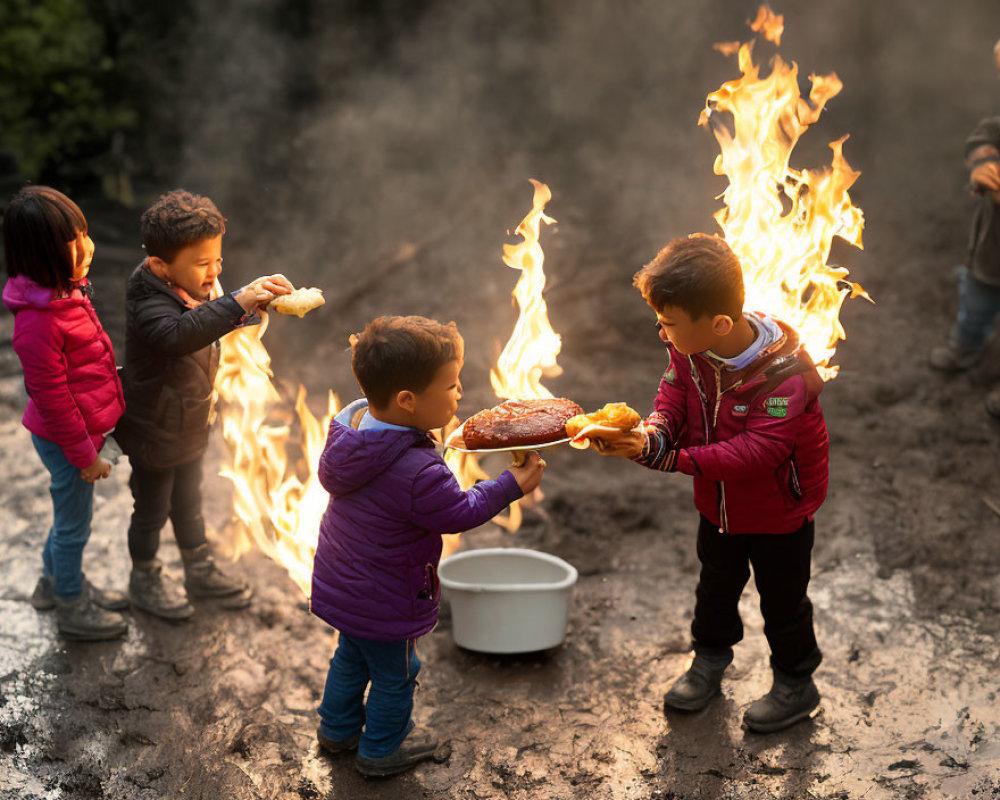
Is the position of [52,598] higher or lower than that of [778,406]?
lower

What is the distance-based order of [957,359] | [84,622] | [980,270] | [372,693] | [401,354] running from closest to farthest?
[401,354]
[372,693]
[84,622]
[980,270]
[957,359]

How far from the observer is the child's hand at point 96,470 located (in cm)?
371

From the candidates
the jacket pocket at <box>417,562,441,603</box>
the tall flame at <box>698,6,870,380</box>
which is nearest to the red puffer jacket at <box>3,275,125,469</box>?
the jacket pocket at <box>417,562,441,603</box>

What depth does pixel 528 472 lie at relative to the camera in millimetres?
3014

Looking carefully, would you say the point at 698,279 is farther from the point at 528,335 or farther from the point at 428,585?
the point at 428,585

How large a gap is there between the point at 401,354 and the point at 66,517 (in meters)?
1.97

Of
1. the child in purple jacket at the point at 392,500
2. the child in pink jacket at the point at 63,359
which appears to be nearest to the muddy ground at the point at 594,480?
the child in pink jacket at the point at 63,359

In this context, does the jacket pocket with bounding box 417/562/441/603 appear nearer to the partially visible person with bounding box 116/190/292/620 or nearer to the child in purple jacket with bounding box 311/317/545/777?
the child in purple jacket with bounding box 311/317/545/777

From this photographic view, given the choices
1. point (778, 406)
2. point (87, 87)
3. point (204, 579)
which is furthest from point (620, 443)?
point (87, 87)

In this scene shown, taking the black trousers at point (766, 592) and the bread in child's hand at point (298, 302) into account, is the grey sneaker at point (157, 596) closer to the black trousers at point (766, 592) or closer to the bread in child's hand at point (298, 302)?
the bread in child's hand at point (298, 302)

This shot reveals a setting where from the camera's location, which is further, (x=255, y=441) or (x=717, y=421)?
(x=255, y=441)

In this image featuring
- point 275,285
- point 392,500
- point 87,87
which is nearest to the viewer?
point 392,500

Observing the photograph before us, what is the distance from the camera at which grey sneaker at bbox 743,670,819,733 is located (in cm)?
349

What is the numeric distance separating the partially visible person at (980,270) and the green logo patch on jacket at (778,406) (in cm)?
307
